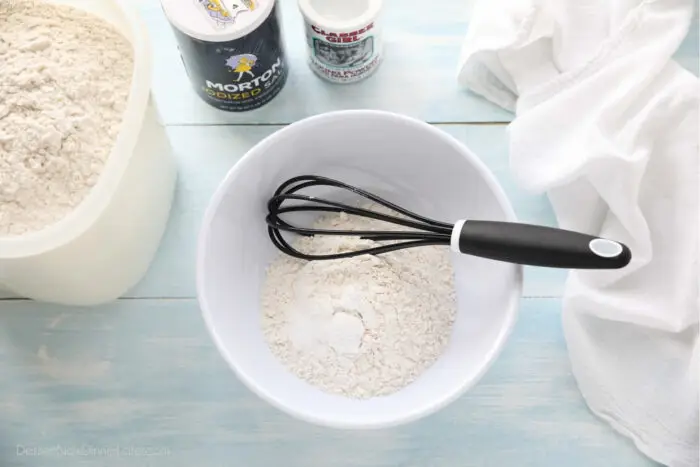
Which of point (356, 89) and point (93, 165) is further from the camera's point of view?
point (356, 89)

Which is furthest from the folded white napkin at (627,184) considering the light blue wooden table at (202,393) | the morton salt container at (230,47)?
the morton salt container at (230,47)

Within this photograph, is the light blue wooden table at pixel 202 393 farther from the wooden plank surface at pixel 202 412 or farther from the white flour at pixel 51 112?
the white flour at pixel 51 112

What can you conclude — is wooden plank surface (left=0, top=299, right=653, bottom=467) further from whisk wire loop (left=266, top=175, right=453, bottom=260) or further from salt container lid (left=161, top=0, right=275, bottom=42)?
salt container lid (left=161, top=0, right=275, bottom=42)

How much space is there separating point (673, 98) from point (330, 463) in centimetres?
42

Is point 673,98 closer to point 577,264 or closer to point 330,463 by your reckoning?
point 577,264

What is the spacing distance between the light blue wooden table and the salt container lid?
0.41 ft

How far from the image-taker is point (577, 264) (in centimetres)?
53

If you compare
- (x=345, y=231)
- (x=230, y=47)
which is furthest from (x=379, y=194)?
(x=230, y=47)

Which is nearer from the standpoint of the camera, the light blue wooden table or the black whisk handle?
the black whisk handle

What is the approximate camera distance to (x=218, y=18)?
0.63 m

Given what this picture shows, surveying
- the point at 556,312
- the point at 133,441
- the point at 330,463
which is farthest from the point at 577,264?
the point at 133,441

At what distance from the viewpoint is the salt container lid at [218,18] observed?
624 millimetres

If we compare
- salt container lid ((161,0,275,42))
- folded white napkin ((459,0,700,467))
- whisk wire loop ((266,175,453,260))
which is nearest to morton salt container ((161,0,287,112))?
salt container lid ((161,0,275,42))

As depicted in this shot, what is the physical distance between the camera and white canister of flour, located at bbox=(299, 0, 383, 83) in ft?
2.19
